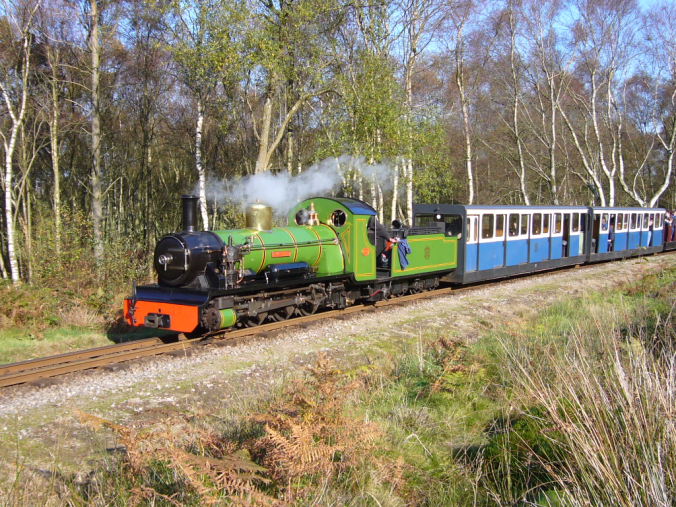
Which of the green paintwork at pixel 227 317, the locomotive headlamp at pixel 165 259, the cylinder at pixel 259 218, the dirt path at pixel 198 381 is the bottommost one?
the dirt path at pixel 198 381

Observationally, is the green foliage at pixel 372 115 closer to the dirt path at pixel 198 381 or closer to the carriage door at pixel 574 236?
the dirt path at pixel 198 381

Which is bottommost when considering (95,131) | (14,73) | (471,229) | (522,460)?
(522,460)

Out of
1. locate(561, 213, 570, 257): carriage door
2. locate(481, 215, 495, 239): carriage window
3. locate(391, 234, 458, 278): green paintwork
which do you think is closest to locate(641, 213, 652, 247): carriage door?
locate(561, 213, 570, 257): carriage door

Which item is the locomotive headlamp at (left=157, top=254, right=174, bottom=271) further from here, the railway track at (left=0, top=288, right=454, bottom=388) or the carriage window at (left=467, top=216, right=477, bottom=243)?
the carriage window at (left=467, top=216, right=477, bottom=243)

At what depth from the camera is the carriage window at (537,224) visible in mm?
15977

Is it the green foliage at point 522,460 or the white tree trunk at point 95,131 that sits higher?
the white tree trunk at point 95,131

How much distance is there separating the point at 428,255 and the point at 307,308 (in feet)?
12.6

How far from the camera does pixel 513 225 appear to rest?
1521cm

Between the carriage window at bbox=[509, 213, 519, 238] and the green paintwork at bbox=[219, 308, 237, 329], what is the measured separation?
9651 mm

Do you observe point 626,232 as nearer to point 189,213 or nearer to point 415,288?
point 415,288

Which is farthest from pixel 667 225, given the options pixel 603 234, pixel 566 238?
pixel 566 238

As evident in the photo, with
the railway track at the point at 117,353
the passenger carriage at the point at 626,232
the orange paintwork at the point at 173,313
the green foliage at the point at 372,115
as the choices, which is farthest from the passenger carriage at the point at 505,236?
the orange paintwork at the point at 173,313

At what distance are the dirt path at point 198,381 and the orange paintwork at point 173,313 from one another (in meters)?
0.67

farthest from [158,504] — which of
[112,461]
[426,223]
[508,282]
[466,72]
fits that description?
[466,72]
